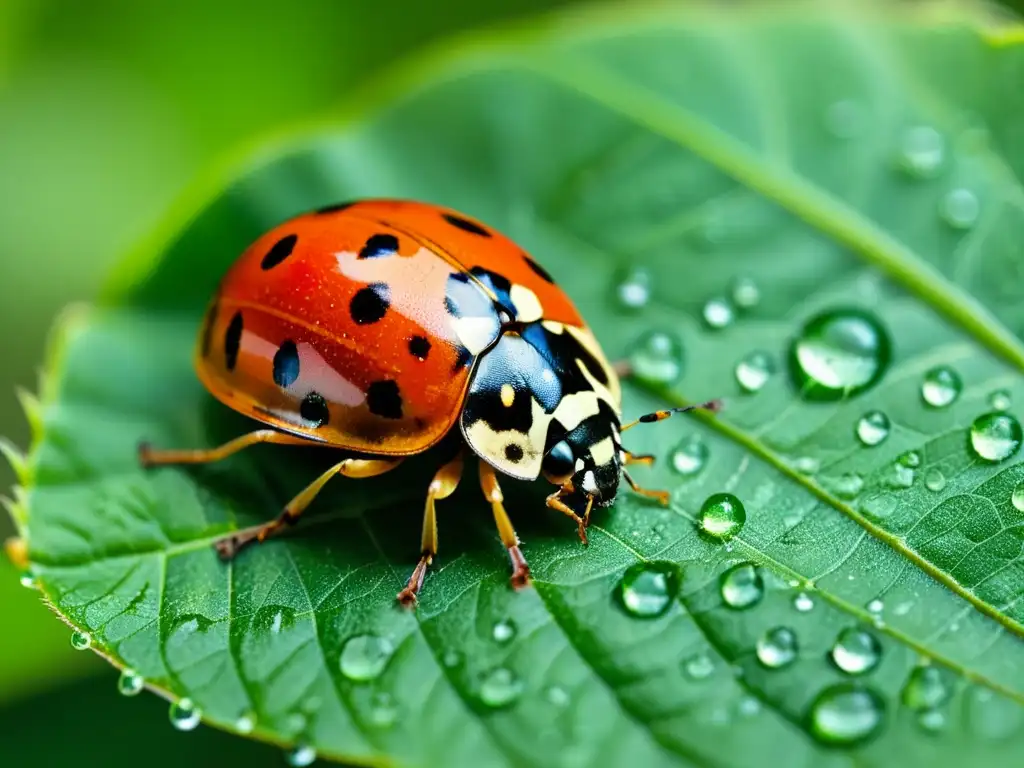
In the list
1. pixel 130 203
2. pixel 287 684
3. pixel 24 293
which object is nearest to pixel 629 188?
pixel 287 684

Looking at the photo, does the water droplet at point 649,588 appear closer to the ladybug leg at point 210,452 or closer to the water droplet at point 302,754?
the water droplet at point 302,754

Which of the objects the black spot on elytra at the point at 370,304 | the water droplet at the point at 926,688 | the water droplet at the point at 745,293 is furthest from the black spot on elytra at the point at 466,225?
the water droplet at the point at 926,688

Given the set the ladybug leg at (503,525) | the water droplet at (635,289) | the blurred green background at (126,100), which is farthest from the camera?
the blurred green background at (126,100)

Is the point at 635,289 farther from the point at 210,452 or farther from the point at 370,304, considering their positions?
the point at 210,452

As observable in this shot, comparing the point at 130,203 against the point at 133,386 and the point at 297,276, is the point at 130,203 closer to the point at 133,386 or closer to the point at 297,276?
the point at 133,386

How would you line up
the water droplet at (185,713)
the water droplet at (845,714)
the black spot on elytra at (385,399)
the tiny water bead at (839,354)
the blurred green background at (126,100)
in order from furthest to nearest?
the blurred green background at (126,100) → the tiny water bead at (839,354) → the black spot on elytra at (385,399) → the water droplet at (185,713) → the water droplet at (845,714)

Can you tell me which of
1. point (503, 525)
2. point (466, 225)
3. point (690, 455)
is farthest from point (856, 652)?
point (466, 225)

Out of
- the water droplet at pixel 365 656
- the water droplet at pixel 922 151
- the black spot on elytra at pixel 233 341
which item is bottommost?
the water droplet at pixel 365 656
